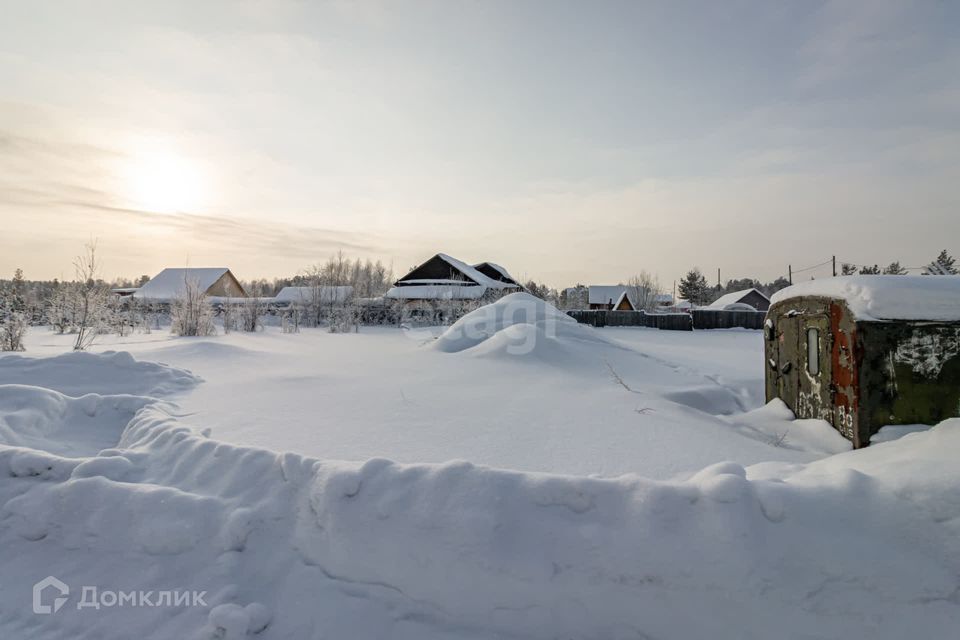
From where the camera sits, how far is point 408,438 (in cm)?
346

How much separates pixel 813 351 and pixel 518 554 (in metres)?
3.42

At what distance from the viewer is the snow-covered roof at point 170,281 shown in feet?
109

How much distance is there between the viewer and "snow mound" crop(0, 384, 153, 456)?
3.33 metres

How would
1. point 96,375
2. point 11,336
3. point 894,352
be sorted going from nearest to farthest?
point 894,352
point 96,375
point 11,336

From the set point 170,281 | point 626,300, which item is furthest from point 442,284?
point 626,300

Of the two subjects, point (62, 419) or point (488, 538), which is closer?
point (488, 538)

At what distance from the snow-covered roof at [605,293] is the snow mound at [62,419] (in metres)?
47.8

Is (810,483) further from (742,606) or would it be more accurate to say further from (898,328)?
(898,328)

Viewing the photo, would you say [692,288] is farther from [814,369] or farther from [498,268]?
[814,369]

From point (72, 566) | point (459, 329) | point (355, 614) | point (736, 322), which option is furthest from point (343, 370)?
point (736, 322)

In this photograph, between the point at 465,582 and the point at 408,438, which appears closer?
the point at 465,582

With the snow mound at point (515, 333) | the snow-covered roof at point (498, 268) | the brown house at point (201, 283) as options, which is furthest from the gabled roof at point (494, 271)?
the snow mound at point (515, 333)

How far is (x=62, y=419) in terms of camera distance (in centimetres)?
387

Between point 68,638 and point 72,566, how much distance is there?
1.51 ft
